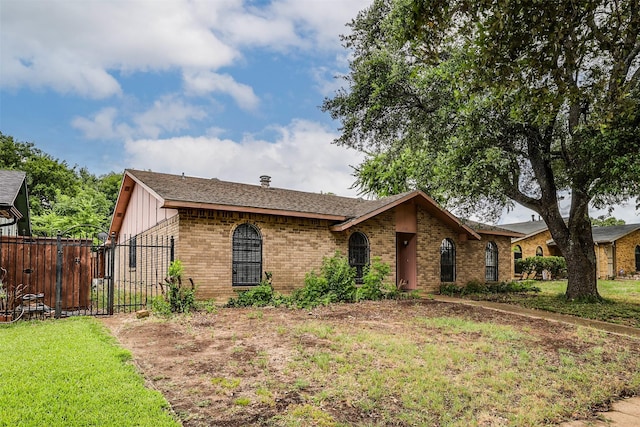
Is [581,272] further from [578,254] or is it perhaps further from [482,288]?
[482,288]

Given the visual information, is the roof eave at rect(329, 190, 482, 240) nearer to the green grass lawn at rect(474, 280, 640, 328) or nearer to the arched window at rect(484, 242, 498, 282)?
the arched window at rect(484, 242, 498, 282)

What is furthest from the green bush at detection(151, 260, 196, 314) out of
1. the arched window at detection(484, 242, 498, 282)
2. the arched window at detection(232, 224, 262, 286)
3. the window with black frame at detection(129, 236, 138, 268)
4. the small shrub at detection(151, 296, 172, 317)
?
the arched window at detection(484, 242, 498, 282)

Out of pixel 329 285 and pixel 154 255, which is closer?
pixel 329 285

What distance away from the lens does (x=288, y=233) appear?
43.6 feet

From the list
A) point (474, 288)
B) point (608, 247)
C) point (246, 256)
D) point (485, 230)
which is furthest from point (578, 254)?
point (608, 247)

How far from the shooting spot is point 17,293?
9602 millimetres

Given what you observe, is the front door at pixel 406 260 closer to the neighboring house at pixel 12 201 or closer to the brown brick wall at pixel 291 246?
the brown brick wall at pixel 291 246

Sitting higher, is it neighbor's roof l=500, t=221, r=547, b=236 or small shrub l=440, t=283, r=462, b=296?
neighbor's roof l=500, t=221, r=547, b=236

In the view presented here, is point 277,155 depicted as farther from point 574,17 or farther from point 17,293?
point 574,17

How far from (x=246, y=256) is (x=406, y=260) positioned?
7.42 metres

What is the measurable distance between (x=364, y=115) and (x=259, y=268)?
7158mm

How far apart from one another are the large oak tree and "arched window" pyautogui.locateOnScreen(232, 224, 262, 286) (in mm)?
5988

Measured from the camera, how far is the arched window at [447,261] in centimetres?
1762

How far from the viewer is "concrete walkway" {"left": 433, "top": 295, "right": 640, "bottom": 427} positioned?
412 cm
